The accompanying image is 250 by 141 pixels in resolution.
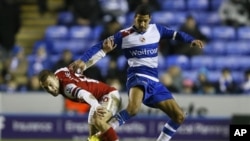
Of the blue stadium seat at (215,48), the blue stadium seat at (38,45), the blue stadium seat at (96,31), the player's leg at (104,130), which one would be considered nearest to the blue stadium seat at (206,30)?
the blue stadium seat at (215,48)

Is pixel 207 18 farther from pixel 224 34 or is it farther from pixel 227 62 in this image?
pixel 227 62

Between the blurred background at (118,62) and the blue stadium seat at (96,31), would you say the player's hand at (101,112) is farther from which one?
the blue stadium seat at (96,31)

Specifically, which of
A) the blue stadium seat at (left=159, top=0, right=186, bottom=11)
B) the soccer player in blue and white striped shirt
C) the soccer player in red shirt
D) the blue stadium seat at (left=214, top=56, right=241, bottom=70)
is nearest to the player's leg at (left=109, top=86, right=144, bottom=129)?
the soccer player in blue and white striped shirt

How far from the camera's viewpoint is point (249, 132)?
12.0m

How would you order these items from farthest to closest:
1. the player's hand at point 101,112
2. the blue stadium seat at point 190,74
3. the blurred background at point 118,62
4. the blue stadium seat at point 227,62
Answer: the blue stadium seat at point 227,62, the blue stadium seat at point 190,74, the blurred background at point 118,62, the player's hand at point 101,112

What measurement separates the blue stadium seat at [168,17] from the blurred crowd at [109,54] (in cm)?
24

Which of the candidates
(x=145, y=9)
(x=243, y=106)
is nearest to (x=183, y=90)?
(x=243, y=106)

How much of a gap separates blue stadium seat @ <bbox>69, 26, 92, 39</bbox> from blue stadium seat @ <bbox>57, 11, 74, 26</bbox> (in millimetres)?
412

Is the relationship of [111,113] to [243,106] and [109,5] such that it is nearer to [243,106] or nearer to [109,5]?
[243,106]

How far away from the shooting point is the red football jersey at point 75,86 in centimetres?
1173

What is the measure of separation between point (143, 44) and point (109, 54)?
6499 mm

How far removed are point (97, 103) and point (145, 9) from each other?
63.9 inches

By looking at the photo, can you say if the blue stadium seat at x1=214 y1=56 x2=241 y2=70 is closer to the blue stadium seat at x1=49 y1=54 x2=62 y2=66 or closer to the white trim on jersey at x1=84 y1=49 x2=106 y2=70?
the blue stadium seat at x1=49 y1=54 x2=62 y2=66

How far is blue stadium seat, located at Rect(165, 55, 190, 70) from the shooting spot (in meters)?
19.2
